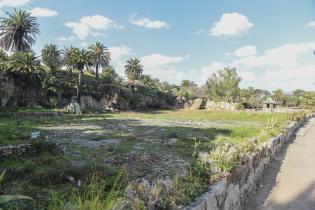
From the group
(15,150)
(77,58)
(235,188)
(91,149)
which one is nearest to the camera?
(235,188)

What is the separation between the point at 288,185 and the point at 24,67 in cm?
4107

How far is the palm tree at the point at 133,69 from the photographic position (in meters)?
74.6

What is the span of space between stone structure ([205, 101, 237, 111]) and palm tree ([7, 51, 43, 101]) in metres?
39.6

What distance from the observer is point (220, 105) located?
7069cm

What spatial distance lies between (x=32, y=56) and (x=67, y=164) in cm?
3905

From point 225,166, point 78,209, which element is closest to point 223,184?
point 225,166

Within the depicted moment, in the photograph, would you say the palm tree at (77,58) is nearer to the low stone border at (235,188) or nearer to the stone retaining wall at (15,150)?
the stone retaining wall at (15,150)

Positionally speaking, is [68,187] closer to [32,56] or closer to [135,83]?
[32,56]

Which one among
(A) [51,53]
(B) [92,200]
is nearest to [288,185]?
(B) [92,200]

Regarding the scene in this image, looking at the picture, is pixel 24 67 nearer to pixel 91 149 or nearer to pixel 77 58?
pixel 77 58

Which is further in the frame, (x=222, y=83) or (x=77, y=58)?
(x=222, y=83)

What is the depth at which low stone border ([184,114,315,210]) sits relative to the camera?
4.98 m

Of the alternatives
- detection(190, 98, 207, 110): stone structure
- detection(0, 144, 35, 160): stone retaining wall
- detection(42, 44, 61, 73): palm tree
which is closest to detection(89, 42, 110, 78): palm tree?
detection(42, 44, 61, 73): palm tree

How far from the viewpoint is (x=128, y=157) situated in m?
12.0
